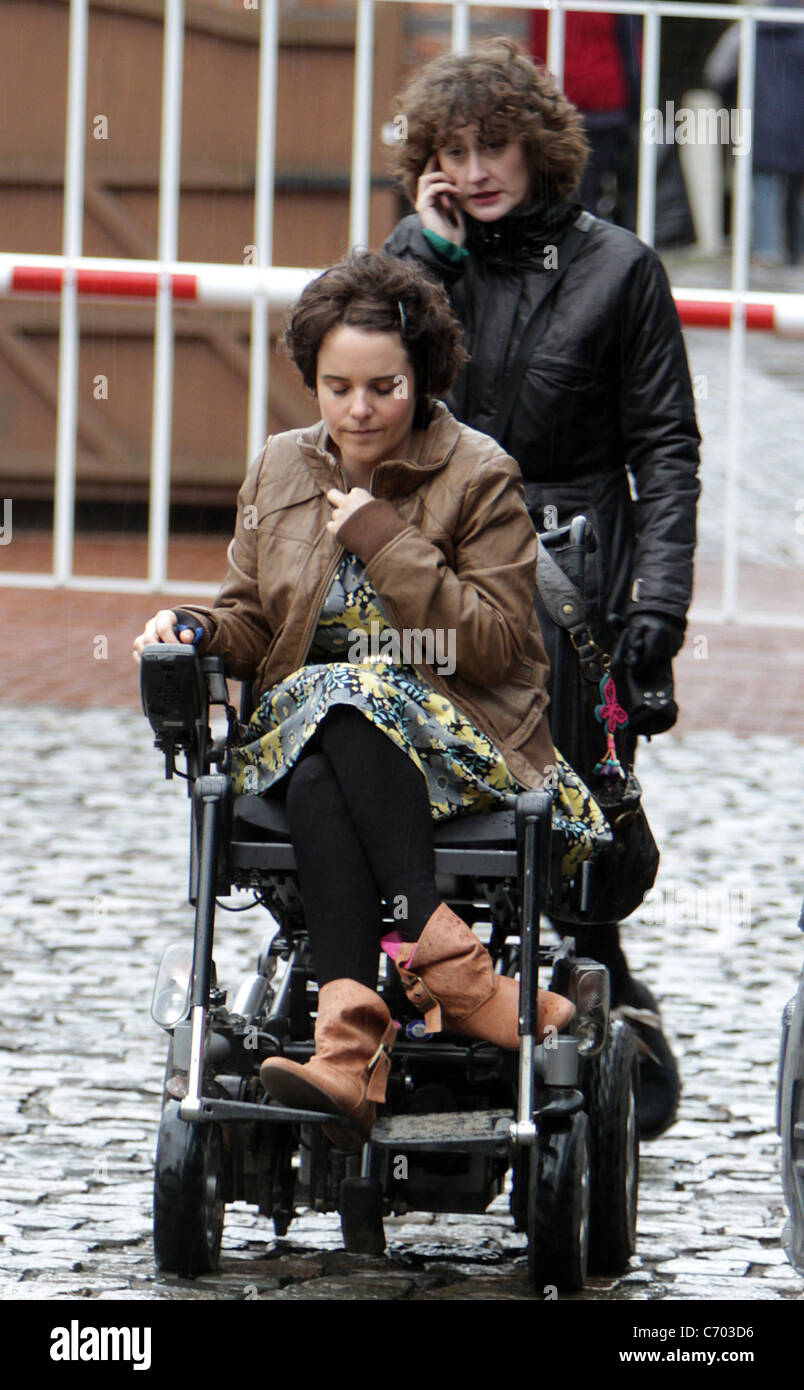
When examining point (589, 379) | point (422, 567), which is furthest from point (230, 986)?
point (422, 567)

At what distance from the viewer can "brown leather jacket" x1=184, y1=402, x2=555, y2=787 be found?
3721mm

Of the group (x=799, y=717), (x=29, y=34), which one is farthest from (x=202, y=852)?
(x=29, y=34)

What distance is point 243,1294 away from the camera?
3.80 m

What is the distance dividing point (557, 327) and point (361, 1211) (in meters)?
1.72

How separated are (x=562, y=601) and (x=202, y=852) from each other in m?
0.77

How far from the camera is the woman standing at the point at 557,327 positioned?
443 cm

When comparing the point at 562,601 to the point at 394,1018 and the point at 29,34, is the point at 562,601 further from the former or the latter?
the point at 29,34

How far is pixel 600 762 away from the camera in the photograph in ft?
13.5

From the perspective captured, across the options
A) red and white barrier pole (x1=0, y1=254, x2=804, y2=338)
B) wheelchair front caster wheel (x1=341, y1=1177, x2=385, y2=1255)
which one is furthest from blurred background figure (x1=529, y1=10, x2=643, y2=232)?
wheelchair front caster wheel (x1=341, y1=1177, x2=385, y2=1255)

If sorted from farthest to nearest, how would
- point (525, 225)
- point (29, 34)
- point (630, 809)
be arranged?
1. point (29, 34)
2. point (525, 225)
3. point (630, 809)

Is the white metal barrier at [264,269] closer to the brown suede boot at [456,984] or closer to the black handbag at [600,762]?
the black handbag at [600,762]

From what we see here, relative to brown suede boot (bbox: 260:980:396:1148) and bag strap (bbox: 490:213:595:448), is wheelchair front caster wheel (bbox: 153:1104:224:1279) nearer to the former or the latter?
brown suede boot (bbox: 260:980:396:1148)
